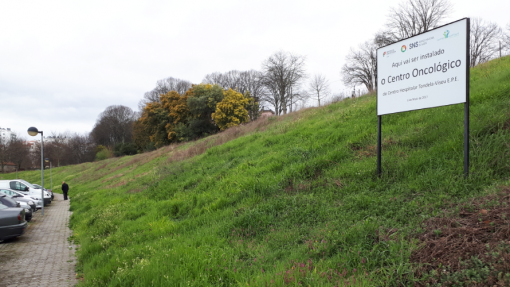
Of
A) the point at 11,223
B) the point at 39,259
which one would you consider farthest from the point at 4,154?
the point at 39,259

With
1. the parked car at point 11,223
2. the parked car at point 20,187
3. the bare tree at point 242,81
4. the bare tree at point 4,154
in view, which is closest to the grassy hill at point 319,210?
the parked car at point 11,223

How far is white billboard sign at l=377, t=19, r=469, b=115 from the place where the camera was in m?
5.43

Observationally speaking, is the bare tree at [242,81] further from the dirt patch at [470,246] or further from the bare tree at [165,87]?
the dirt patch at [470,246]

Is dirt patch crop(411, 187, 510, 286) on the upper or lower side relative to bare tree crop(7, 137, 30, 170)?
upper

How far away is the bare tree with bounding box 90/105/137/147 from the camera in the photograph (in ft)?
264

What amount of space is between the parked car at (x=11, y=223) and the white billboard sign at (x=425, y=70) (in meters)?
11.0

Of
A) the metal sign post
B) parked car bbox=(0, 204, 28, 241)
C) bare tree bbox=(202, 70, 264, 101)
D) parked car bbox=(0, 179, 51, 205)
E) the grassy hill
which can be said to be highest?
bare tree bbox=(202, 70, 264, 101)

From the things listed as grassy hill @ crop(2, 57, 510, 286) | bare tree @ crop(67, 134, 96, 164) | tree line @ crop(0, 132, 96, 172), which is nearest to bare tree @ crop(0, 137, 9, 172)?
tree line @ crop(0, 132, 96, 172)

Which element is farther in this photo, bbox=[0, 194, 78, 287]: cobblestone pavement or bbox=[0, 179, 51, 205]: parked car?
bbox=[0, 179, 51, 205]: parked car

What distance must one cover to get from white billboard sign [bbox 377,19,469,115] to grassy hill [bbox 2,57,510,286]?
49.5 inches

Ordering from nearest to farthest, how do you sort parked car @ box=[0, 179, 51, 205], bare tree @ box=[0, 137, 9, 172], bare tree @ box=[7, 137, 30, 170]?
parked car @ box=[0, 179, 51, 205], bare tree @ box=[0, 137, 9, 172], bare tree @ box=[7, 137, 30, 170]

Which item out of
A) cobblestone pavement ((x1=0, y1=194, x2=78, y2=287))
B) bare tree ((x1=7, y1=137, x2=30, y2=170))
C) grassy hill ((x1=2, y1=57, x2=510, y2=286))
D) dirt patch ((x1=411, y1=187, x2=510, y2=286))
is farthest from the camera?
bare tree ((x1=7, y1=137, x2=30, y2=170))

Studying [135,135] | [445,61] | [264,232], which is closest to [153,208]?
[264,232]

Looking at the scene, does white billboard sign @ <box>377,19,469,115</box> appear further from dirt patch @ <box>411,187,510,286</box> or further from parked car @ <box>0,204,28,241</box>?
→ parked car @ <box>0,204,28,241</box>
